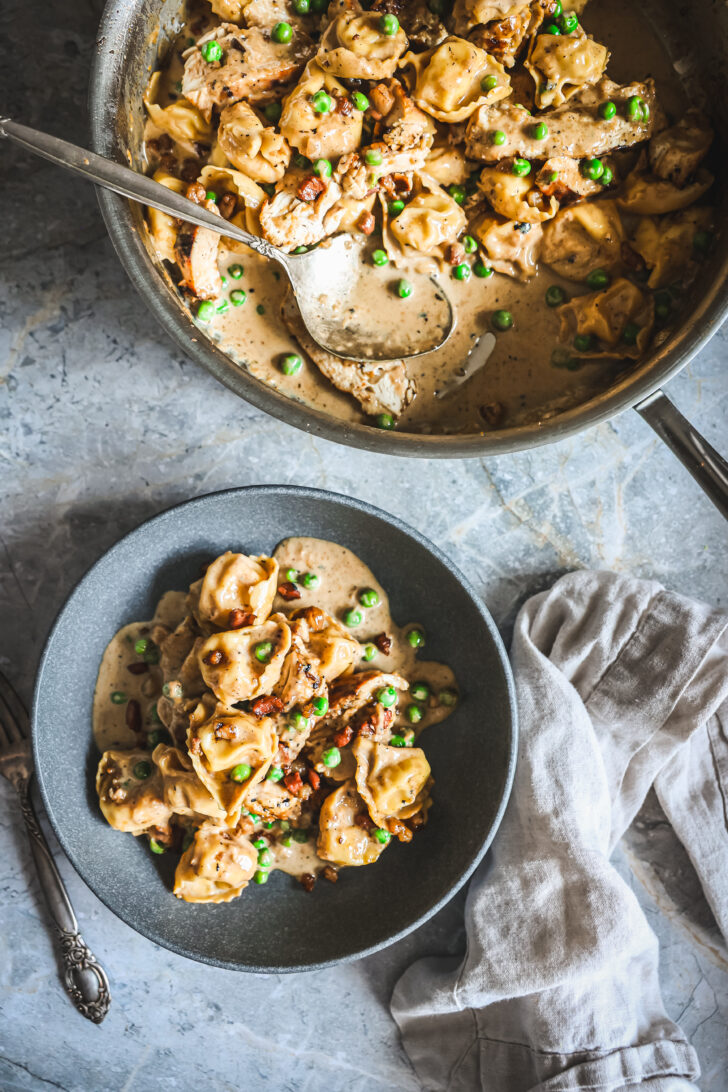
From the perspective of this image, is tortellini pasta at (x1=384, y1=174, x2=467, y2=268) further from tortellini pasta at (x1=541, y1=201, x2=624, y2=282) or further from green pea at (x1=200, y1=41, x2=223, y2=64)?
green pea at (x1=200, y1=41, x2=223, y2=64)

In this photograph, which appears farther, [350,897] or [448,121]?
[350,897]

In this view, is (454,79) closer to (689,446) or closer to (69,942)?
(689,446)

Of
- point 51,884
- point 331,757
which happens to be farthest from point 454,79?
point 51,884

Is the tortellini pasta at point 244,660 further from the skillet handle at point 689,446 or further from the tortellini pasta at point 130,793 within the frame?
the skillet handle at point 689,446

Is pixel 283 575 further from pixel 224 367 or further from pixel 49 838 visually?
pixel 49 838

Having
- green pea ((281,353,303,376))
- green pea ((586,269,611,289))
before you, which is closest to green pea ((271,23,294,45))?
green pea ((281,353,303,376))

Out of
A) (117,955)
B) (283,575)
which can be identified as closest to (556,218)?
(283,575)
